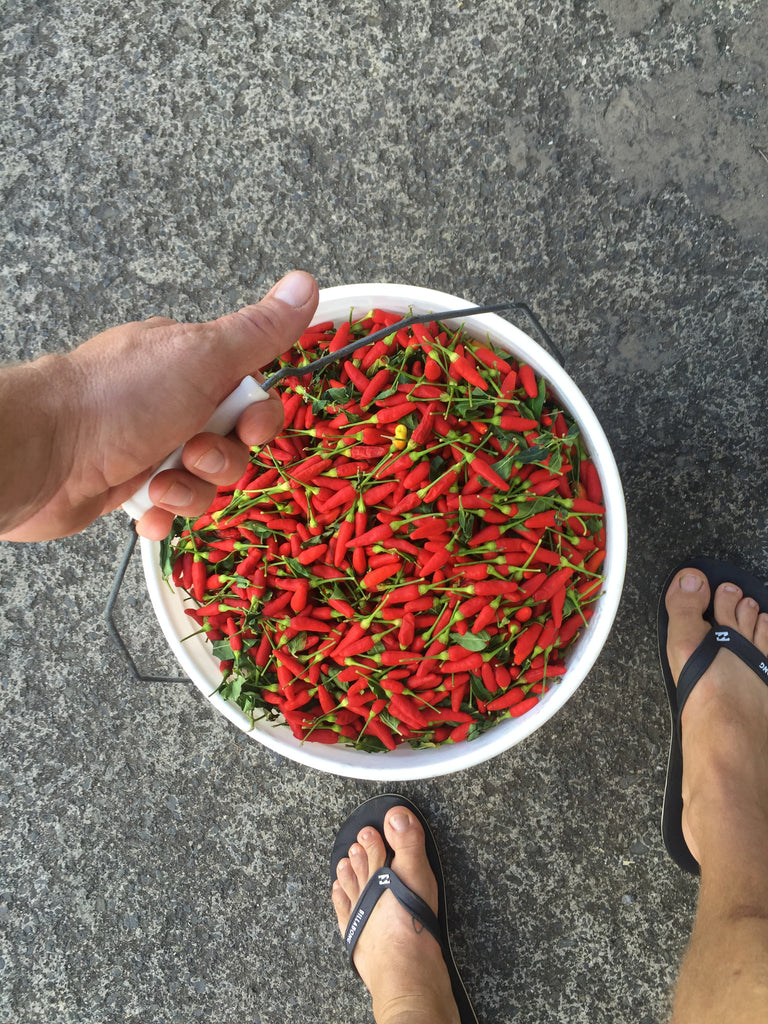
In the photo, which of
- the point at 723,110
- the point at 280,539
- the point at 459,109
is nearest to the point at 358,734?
the point at 280,539

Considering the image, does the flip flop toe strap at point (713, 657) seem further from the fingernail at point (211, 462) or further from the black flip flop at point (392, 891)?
the fingernail at point (211, 462)

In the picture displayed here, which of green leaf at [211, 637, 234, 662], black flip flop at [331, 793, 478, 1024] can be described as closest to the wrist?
green leaf at [211, 637, 234, 662]

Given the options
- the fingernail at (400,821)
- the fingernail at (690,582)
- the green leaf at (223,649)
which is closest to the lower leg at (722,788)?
the fingernail at (690,582)

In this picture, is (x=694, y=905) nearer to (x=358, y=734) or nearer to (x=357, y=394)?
(x=358, y=734)

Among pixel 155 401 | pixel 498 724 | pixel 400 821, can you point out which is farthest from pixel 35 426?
pixel 400 821

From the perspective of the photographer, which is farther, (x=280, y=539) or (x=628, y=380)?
(x=628, y=380)
